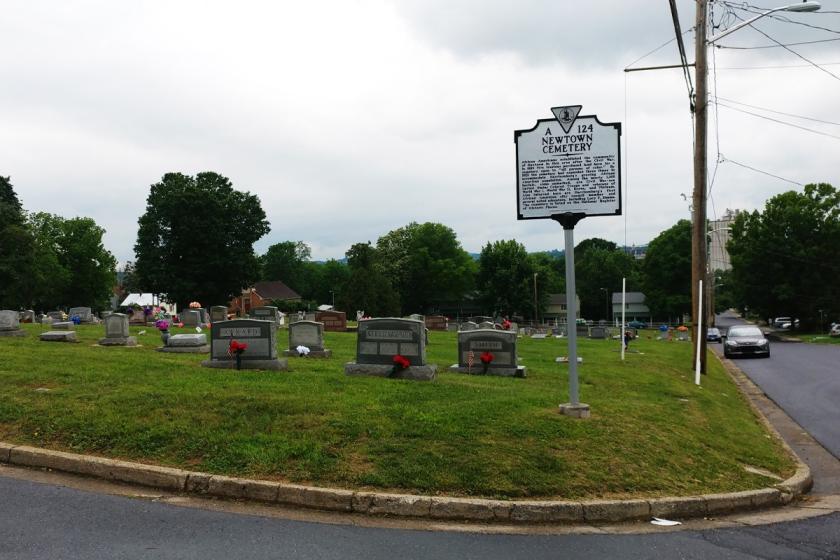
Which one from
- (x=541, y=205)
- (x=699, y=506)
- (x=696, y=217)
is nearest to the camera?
(x=699, y=506)

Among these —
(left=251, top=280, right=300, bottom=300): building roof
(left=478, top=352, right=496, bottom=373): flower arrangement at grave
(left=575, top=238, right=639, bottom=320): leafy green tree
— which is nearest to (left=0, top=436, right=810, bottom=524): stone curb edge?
(left=478, top=352, right=496, bottom=373): flower arrangement at grave

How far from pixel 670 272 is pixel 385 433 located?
81.6 meters

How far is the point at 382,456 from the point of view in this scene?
273 inches

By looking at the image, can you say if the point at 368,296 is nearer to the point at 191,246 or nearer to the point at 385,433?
the point at 191,246

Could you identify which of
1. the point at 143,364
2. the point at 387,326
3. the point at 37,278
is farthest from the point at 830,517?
the point at 37,278

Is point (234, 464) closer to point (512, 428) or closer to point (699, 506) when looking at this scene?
point (512, 428)

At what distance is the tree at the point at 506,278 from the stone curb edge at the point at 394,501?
79.9 m

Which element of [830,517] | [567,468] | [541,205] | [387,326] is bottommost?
[830,517]

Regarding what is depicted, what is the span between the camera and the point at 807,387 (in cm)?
1891

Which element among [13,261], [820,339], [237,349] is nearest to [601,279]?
[820,339]

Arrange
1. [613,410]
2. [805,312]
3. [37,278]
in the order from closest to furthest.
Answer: [613,410] → [37,278] → [805,312]

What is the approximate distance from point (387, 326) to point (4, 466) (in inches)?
272

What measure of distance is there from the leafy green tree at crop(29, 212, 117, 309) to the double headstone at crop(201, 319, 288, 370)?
225 ft

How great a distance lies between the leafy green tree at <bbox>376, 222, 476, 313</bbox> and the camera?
3580 inches
